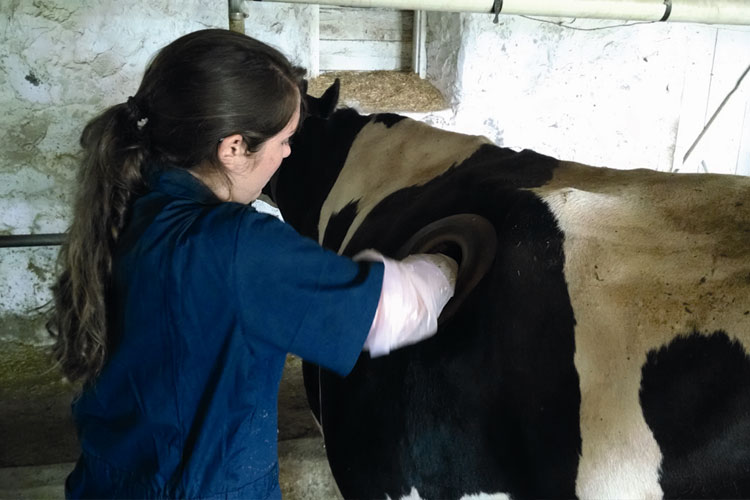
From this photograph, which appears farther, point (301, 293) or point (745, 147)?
point (745, 147)

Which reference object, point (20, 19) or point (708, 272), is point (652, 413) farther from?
point (20, 19)

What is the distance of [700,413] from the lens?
33.1 inches

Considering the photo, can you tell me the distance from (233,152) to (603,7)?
6.39 ft

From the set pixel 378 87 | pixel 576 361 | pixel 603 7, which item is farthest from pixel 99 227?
pixel 378 87

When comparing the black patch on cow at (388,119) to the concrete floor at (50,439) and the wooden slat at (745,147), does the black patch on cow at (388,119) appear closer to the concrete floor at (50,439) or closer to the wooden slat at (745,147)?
the concrete floor at (50,439)

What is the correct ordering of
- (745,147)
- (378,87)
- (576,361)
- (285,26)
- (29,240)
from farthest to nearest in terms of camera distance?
(745,147)
(378,87)
(285,26)
(29,240)
(576,361)

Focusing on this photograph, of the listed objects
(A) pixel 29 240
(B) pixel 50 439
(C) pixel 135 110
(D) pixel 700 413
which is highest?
(C) pixel 135 110

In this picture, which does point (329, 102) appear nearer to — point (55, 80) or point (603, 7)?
point (603, 7)

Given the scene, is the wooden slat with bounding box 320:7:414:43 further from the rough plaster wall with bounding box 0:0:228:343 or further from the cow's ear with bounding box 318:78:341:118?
the cow's ear with bounding box 318:78:341:118

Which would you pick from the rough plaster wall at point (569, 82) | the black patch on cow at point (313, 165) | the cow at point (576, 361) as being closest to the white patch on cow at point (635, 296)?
the cow at point (576, 361)

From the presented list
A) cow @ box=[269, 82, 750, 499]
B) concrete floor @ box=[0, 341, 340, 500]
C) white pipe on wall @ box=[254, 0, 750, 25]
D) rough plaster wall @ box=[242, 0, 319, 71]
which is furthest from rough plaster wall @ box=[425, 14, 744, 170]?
cow @ box=[269, 82, 750, 499]

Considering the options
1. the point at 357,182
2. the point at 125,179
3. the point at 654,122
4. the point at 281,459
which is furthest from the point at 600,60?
the point at 125,179

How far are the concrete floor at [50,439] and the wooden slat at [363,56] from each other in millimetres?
1841

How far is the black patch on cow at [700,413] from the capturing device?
817mm
